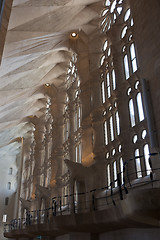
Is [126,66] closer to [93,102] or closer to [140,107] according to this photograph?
[140,107]

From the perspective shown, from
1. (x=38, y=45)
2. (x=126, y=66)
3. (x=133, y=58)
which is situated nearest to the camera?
(x=133, y=58)

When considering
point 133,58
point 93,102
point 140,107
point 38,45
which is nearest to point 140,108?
point 140,107

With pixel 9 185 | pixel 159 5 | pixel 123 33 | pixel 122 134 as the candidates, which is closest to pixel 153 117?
pixel 122 134

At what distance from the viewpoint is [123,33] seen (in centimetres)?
1761

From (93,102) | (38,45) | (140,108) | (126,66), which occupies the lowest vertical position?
(140,108)

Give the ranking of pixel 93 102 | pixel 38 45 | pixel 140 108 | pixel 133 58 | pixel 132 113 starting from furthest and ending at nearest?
pixel 38 45
pixel 93 102
pixel 133 58
pixel 132 113
pixel 140 108

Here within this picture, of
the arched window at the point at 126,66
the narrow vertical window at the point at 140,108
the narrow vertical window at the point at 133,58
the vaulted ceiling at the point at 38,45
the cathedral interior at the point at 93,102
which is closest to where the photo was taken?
the cathedral interior at the point at 93,102

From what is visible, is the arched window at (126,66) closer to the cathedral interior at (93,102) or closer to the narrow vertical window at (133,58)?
the cathedral interior at (93,102)

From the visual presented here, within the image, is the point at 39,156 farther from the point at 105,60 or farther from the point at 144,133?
the point at 144,133

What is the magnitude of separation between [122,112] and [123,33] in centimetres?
600

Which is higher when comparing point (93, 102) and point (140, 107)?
point (93, 102)

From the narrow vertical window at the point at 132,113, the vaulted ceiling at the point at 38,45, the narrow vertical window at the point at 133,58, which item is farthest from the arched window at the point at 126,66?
the vaulted ceiling at the point at 38,45

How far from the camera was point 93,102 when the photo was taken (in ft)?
64.0

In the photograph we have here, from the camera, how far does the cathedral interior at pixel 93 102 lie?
1130 cm
